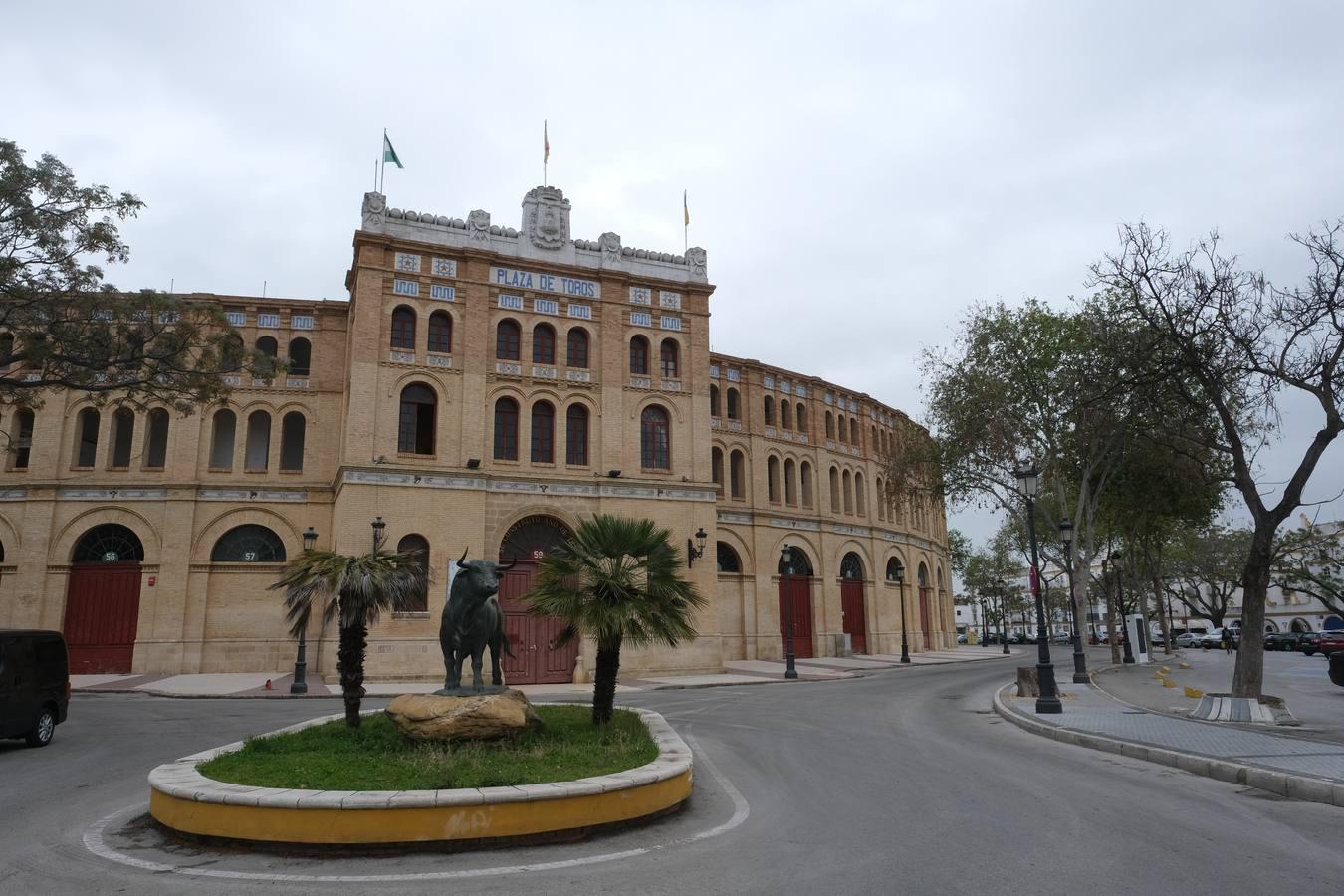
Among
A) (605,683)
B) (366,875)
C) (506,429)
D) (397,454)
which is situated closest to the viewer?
(366,875)

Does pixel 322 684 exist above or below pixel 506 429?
below

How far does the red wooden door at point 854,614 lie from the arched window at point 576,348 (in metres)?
18.1

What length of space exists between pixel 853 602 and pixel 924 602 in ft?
30.4

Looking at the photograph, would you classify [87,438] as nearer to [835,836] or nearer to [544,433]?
[544,433]

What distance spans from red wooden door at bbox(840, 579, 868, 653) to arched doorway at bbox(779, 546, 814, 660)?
2948mm

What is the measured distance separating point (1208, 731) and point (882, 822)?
334 inches

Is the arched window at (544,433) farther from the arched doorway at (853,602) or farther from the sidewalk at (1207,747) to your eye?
the arched doorway at (853,602)

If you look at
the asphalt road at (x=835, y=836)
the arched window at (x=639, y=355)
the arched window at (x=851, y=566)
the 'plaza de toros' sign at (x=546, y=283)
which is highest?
the 'plaza de toros' sign at (x=546, y=283)

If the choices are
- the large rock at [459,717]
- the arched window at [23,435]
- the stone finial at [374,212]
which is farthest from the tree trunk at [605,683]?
the arched window at [23,435]

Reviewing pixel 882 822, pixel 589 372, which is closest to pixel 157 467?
pixel 589 372

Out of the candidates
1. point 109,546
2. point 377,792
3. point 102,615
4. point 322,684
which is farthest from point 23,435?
point 377,792

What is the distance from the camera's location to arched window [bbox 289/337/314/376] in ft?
99.5

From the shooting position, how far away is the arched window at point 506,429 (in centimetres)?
2827

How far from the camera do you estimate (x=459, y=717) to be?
10125 millimetres
